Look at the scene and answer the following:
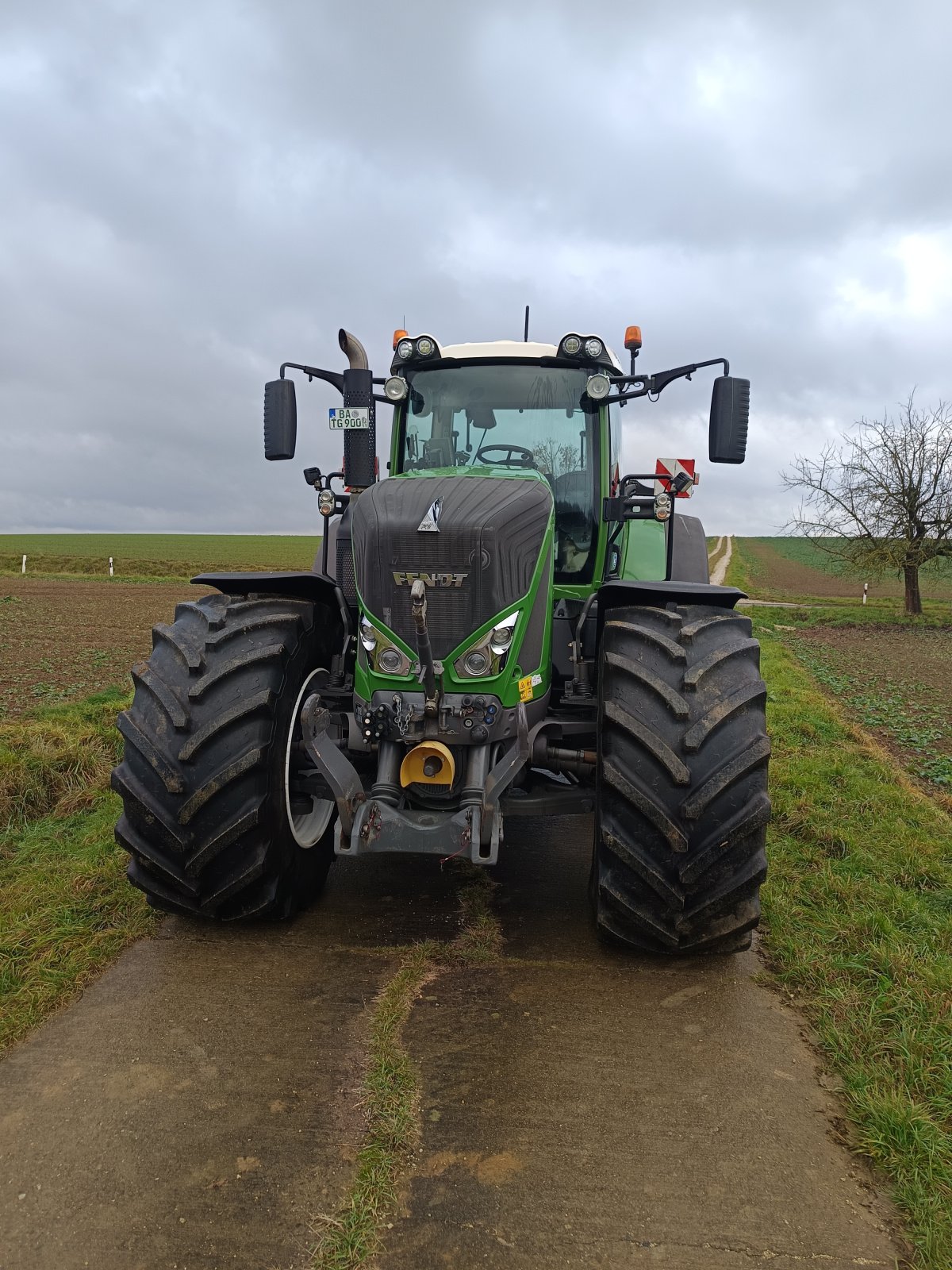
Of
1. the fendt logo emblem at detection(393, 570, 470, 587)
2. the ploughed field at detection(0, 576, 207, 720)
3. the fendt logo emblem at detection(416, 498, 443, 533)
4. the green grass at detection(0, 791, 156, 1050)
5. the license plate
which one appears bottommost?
the green grass at detection(0, 791, 156, 1050)

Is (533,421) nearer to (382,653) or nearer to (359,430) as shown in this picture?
(359,430)

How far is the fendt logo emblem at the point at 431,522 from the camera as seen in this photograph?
10.8 feet

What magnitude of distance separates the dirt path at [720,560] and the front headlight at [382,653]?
1083 inches

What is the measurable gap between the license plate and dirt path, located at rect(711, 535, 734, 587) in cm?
2700

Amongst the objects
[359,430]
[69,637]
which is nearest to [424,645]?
[359,430]

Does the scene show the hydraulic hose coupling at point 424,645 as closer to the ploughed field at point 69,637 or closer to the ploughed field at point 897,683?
the ploughed field at point 897,683

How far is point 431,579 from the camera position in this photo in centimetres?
331

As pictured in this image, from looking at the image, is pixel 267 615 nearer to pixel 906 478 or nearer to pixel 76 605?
pixel 76 605

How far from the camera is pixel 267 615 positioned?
12.0ft

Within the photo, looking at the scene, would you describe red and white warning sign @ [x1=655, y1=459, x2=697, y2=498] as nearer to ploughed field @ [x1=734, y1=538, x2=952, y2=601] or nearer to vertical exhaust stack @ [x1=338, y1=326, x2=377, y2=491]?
vertical exhaust stack @ [x1=338, y1=326, x2=377, y2=491]

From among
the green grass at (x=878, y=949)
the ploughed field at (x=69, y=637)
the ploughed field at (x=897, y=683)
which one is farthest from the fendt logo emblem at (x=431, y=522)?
the ploughed field at (x=69, y=637)

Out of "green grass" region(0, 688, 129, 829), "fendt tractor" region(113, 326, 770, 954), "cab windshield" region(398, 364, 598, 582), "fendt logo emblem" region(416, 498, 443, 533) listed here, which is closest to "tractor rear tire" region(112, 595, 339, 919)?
"fendt tractor" region(113, 326, 770, 954)

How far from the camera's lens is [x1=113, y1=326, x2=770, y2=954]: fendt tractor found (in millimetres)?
3092

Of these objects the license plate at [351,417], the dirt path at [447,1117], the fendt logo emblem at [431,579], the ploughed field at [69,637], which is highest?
the license plate at [351,417]
